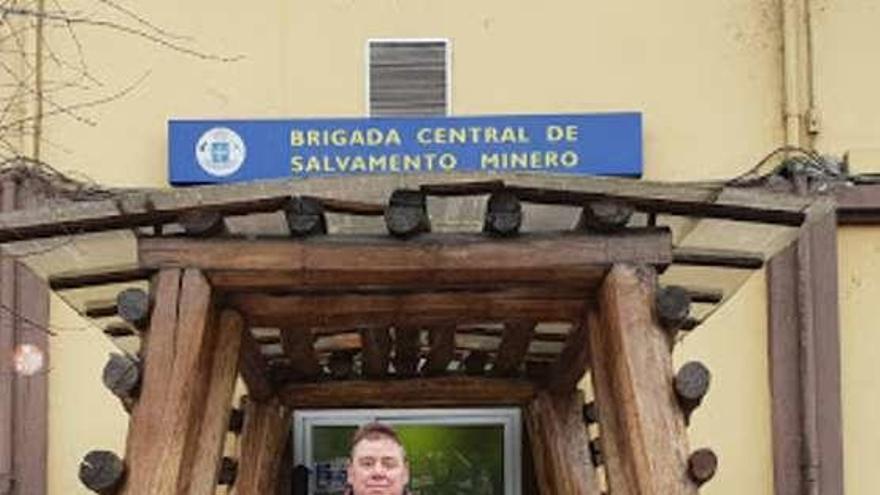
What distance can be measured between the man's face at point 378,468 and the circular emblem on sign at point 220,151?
3.44 meters

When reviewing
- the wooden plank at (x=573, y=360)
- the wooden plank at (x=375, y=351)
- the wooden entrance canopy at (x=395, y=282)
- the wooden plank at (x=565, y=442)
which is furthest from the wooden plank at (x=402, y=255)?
the wooden plank at (x=565, y=442)

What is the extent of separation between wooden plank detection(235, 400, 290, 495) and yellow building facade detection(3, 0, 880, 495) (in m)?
1.37

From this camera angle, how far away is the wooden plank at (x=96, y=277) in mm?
6180

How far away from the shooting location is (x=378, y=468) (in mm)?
6586

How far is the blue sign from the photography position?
9883 mm

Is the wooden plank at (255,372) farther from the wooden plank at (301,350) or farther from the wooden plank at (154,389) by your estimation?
the wooden plank at (154,389)

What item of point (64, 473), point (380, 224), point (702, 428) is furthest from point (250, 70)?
point (380, 224)

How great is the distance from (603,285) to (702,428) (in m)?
3.98

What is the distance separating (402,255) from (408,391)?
3.00 metres

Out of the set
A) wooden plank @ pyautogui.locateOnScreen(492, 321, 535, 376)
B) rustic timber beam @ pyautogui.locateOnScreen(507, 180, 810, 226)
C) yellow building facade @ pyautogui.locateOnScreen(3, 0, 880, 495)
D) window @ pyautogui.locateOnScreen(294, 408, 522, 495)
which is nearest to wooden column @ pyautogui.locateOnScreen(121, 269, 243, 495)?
rustic timber beam @ pyautogui.locateOnScreen(507, 180, 810, 226)

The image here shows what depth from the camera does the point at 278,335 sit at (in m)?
7.62

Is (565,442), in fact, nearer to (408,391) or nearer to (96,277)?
(408,391)

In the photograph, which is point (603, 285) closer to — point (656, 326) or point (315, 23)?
point (656, 326)

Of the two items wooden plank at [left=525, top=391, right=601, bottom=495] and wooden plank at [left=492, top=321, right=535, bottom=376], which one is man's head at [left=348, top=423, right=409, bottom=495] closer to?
wooden plank at [left=492, top=321, right=535, bottom=376]
